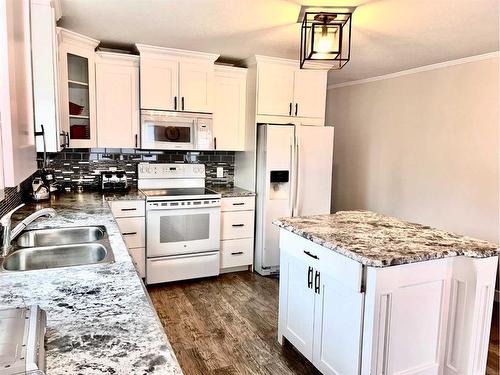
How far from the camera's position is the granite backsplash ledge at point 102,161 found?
3799 mm

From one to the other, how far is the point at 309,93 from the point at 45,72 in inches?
108

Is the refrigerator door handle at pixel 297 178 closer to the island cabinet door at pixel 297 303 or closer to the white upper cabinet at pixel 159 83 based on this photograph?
the white upper cabinet at pixel 159 83

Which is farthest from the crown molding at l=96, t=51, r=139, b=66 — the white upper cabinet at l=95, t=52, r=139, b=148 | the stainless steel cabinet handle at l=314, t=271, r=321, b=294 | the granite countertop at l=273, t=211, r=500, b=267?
the stainless steel cabinet handle at l=314, t=271, r=321, b=294

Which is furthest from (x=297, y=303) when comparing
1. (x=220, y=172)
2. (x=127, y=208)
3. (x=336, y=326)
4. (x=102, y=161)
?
(x=102, y=161)

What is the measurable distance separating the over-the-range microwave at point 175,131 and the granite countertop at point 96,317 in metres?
2.12

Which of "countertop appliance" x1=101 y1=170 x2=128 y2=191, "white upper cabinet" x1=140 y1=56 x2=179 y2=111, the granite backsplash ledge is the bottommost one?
"countertop appliance" x1=101 y1=170 x2=128 y2=191

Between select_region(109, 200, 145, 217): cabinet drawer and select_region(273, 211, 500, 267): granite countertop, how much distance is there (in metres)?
1.61

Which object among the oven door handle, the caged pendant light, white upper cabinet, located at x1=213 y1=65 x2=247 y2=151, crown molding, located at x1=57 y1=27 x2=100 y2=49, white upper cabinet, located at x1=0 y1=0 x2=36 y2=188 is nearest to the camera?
white upper cabinet, located at x1=0 y1=0 x2=36 y2=188

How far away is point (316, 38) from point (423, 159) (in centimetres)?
237

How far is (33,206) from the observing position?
9.79ft

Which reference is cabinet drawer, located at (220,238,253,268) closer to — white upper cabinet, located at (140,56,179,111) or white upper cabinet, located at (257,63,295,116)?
white upper cabinet, located at (257,63,295,116)

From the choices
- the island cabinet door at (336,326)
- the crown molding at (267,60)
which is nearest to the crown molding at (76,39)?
the crown molding at (267,60)

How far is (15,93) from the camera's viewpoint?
0.75 metres

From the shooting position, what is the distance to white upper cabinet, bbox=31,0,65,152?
213 cm
